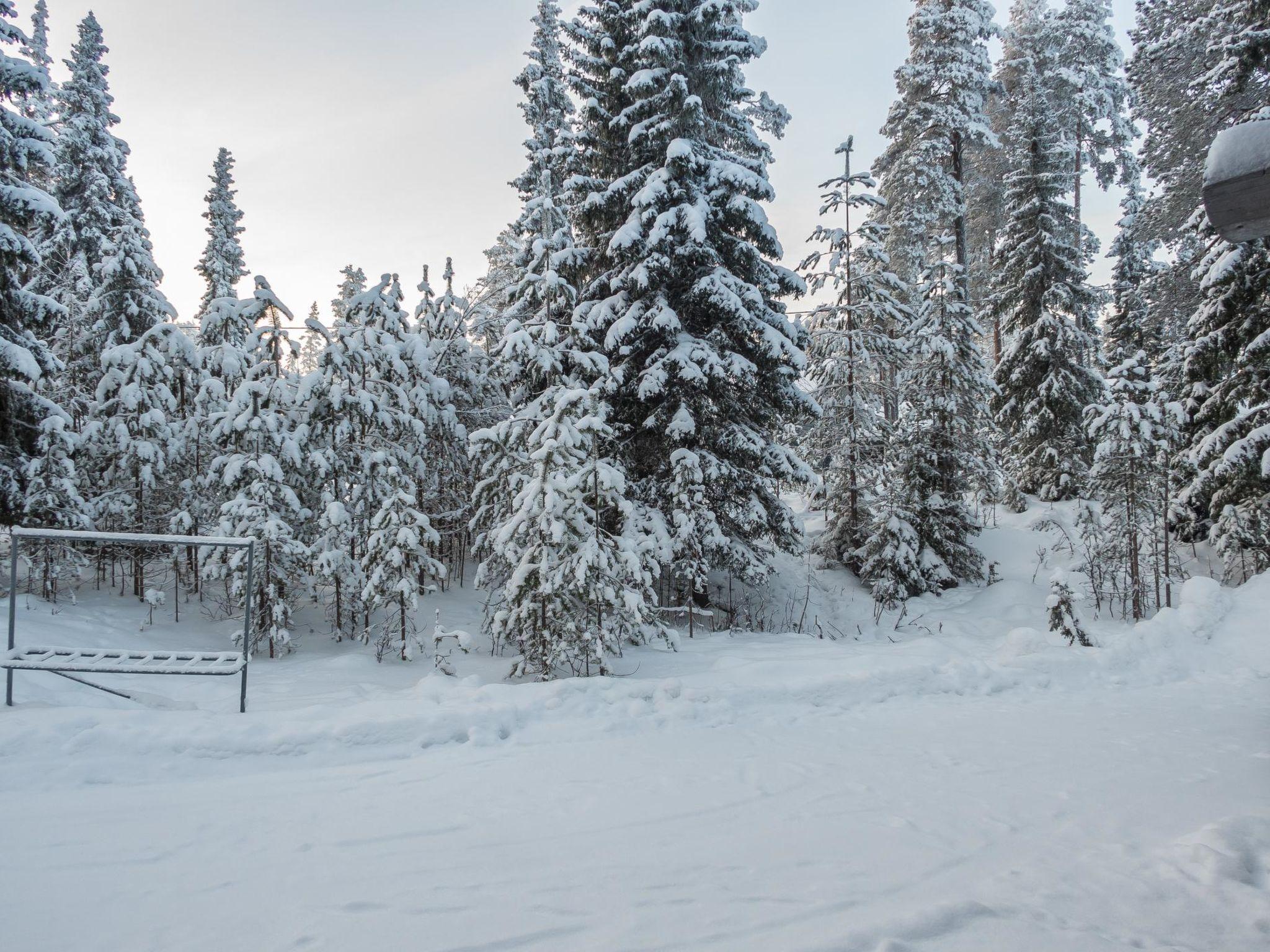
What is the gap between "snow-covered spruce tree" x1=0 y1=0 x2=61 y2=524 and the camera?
359 inches

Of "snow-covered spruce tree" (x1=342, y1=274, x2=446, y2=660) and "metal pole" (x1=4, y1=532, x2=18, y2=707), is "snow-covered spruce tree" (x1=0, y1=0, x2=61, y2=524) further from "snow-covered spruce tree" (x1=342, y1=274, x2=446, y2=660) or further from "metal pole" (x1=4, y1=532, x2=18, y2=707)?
"metal pole" (x1=4, y1=532, x2=18, y2=707)

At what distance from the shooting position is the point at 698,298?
11.0 meters

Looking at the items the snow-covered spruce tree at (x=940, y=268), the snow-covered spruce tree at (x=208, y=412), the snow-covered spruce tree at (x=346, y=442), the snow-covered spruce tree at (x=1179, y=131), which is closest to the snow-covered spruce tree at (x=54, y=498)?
the snow-covered spruce tree at (x=208, y=412)

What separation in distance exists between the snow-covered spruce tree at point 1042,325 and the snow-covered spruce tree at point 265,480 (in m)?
18.3

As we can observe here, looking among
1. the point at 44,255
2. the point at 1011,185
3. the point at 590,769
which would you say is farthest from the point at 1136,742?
the point at 44,255

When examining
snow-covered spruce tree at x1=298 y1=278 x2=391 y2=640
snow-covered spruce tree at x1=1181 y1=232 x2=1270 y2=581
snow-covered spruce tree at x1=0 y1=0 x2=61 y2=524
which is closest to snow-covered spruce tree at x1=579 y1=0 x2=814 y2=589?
snow-covered spruce tree at x1=298 y1=278 x2=391 y2=640

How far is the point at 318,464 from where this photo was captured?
9.07m

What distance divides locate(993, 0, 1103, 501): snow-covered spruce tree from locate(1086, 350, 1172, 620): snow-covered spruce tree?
16.7ft

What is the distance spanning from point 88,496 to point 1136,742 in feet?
48.6

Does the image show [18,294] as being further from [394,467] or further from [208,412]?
[394,467]

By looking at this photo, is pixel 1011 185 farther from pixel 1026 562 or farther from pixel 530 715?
pixel 530 715

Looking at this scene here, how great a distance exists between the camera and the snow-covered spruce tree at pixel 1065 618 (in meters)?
8.80

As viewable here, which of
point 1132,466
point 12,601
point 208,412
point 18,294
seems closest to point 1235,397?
point 1132,466

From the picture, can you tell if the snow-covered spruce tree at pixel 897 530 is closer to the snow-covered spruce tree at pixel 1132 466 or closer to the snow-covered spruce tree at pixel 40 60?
the snow-covered spruce tree at pixel 1132 466
